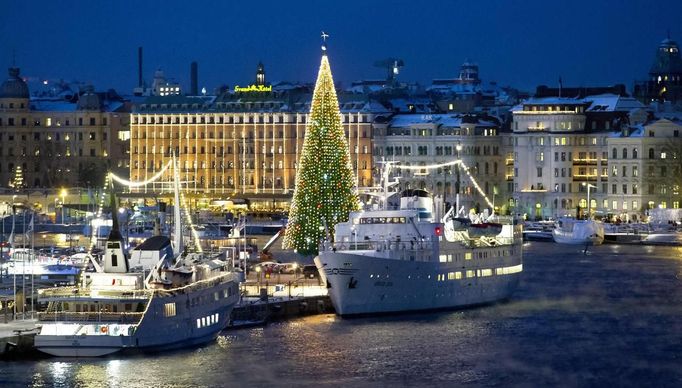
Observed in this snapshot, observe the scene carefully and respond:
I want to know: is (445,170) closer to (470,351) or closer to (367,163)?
(367,163)

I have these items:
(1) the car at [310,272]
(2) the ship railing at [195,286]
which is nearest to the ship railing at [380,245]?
(1) the car at [310,272]

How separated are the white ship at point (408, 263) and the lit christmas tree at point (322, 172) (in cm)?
566

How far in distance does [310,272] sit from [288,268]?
2.59 meters

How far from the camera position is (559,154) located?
365 feet

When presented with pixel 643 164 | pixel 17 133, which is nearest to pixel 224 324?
pixel 643 164

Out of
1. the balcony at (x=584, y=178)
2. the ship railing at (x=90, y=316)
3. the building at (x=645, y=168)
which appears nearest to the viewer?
the ship railing at (x=90, y=316)

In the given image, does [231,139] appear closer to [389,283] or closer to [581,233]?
[581,233]

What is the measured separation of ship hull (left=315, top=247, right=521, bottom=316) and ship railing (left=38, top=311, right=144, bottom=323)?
10300mm

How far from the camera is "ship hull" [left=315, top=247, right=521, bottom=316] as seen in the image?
53.1m

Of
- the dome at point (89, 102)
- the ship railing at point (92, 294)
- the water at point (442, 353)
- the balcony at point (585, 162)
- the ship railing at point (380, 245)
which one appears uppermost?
the dome at point (89, 102)

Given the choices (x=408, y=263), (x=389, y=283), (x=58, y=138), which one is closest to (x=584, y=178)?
(x=58, y=138)

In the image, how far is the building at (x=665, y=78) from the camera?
431ft

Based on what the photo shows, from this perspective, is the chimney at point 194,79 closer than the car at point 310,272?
No

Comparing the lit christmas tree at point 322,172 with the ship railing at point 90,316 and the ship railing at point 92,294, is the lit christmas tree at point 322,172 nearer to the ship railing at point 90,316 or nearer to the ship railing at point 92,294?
the ship railing at point 92,294
